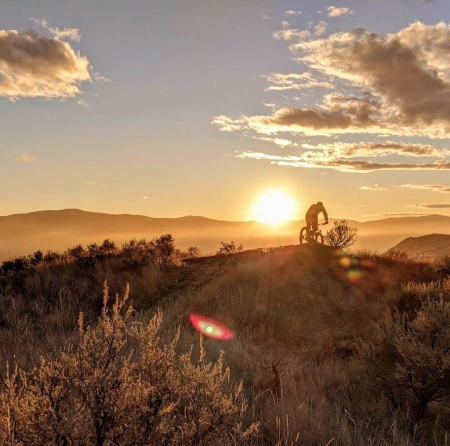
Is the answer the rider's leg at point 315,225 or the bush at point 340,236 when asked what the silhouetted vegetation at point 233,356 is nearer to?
the rider's leg at point 315,225

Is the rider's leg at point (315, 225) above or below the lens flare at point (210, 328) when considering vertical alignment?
above

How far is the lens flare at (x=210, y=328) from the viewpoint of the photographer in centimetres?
866

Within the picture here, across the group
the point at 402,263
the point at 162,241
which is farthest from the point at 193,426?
the point at 162,241

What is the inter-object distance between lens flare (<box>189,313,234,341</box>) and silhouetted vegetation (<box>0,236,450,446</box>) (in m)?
0.28

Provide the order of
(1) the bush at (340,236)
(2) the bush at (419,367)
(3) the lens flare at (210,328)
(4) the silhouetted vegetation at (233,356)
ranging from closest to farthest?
(4) the silhouetted vegetation at (233,356) < (2) the bush at (419,367) < (3) the lens flare at (210,328) < (1) the bush at (340,236)

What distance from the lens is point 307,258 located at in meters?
16.5

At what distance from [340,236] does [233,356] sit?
15.8 metres

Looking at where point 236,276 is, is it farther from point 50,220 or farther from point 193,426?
point 50,220

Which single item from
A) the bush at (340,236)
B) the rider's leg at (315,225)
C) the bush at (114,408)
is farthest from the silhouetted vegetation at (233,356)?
the bush at (340,236)

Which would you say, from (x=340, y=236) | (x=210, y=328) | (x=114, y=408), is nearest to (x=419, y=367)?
(x=114, y=408)

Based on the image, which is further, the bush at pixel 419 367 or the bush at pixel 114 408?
the bush at pixel 419 367

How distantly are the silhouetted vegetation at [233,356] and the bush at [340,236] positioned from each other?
3.93 metres

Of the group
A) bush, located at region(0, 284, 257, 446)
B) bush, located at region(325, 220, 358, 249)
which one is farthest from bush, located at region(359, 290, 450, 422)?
bush, located at region(325, 220, 358, 249)

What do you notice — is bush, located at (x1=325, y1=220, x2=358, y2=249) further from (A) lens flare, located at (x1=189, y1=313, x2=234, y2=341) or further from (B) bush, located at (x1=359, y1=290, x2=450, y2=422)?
(B) bush, located at (x1=359, y1=290, x2=450, y2=422)
